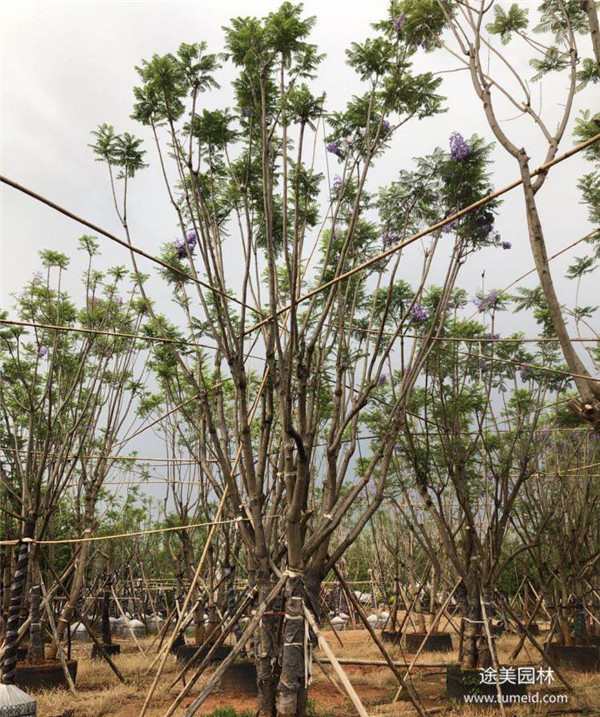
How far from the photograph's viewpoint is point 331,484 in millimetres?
6520

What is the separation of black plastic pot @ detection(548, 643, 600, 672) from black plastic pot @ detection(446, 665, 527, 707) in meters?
2.77

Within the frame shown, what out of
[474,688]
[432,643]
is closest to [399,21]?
[474,688]

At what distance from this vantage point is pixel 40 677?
840 cm

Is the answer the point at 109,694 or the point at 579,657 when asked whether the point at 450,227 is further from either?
the point at 109,694

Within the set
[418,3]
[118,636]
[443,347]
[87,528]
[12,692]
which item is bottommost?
[118,636]

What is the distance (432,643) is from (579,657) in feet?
13.1

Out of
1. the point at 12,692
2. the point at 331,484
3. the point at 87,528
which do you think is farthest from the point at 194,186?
the point at 87,528

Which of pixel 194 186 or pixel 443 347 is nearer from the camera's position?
pixel 194 186

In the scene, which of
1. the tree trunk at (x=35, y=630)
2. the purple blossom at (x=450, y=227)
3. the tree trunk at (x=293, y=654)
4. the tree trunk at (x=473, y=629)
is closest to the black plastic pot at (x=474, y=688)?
the tree trunk at (x=473, y=629)

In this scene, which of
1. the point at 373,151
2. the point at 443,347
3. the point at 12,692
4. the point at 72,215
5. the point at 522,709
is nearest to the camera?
the point at 72,215

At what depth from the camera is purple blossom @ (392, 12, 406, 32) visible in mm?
5770

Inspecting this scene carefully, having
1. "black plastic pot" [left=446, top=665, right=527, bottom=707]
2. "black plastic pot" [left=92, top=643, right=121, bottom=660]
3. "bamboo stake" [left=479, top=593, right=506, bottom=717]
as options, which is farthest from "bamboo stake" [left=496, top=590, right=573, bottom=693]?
"black plastic pot" [left=92, top=643, right=121, bottom=660]

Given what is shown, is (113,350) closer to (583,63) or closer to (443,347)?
(443,347)

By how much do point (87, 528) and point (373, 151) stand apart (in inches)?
292
